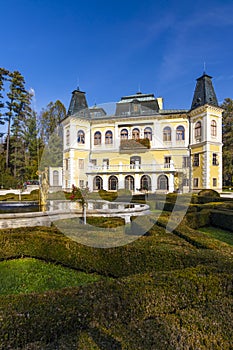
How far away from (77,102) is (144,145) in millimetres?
11109

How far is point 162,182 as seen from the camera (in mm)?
26172

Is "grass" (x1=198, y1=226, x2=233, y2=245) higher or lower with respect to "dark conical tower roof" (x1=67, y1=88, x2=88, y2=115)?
lower

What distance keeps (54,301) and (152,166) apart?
24539 mm

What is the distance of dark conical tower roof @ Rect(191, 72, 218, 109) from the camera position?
26938 millimetres

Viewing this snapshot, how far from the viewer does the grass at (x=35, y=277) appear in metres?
4.16

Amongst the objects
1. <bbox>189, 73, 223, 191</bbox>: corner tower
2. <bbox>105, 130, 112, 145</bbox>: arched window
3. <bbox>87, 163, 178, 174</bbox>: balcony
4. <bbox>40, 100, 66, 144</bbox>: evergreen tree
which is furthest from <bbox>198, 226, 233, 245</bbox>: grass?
<bbox>40, 100, 66, 144</bbox>: evergreen tree

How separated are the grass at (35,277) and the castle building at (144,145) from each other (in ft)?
69.6

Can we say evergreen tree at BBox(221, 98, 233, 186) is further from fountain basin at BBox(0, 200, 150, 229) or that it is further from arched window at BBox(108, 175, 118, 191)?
fountain basin at BBox(0, 200, 150, 229)

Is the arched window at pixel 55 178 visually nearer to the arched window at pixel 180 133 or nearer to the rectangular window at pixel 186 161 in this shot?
the arched window at pixel 180 133

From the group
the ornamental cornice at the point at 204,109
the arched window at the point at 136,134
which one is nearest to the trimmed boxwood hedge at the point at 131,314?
the ornamental cornice at the point at 204,109

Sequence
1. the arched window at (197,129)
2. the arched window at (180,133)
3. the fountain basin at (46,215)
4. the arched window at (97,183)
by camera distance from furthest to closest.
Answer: the arched window at (180,133)
the arched window at (97,183)
the arched window at (197,129)
the fountain basin at (46,215)

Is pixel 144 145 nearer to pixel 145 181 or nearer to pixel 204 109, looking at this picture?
pixel 145 181

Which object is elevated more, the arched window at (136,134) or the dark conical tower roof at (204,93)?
the dark conical tower roof at (204,93)

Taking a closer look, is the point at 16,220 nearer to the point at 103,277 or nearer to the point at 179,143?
the point at 103,277
